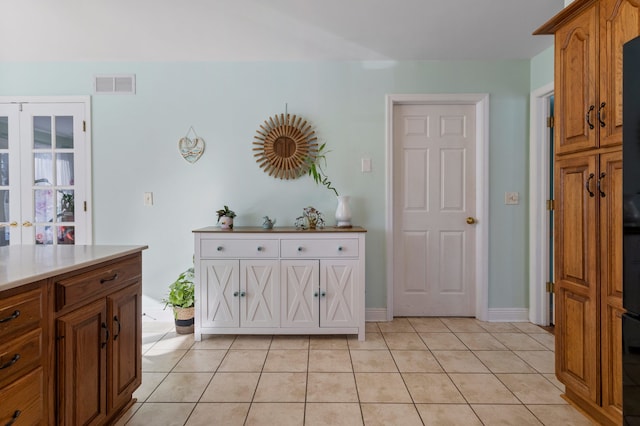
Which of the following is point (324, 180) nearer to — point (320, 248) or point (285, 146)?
point (285, 146)

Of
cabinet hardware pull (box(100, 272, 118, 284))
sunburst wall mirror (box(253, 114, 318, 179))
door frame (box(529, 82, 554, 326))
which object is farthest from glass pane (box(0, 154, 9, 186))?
door frame (box(529, 82, 554, 326))

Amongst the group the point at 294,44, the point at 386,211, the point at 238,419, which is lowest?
the point at 238,419

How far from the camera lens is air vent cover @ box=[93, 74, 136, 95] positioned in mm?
3170

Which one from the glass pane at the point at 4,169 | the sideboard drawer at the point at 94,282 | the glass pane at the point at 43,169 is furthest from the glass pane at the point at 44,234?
the sideboard drawer at the point at 94,282

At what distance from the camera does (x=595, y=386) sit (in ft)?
5.39

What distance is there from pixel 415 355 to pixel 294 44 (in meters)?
2.65

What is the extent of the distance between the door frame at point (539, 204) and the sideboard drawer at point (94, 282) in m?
3.24

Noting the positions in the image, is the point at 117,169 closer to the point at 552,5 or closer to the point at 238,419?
the point at 238,419

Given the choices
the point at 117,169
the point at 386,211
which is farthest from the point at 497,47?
the point at 117,169

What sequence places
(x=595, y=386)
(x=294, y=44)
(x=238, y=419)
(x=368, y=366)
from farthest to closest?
(x=294, y=44)
(x=368, y=366)
(x=238, y=419)
(x=595, y=386)

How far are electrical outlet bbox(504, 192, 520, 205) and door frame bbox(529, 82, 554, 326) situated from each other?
0.40 ft

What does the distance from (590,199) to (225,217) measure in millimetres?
2510

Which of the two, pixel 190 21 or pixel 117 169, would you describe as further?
pixel 117 169

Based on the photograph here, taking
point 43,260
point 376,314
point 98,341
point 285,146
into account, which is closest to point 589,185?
point 376,314
